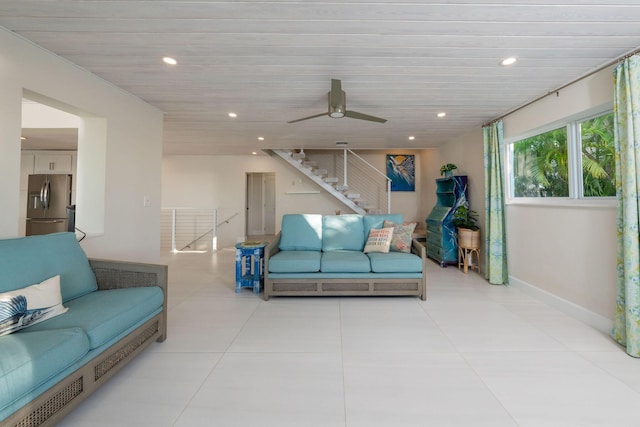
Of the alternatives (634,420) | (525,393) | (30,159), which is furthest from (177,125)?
(634,420)

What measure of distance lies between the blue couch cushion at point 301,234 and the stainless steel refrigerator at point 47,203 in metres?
4.03

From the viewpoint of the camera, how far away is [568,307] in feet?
9.89

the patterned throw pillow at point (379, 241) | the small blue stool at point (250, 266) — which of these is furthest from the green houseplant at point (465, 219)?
the small blue stool at point (250, 266)

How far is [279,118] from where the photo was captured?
14.5 feet

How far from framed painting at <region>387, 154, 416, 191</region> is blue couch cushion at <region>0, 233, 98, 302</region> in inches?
281

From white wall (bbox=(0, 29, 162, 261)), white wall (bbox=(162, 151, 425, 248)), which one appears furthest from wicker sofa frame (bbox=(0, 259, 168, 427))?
white wall (bbox=(162, 151, 425, 248))

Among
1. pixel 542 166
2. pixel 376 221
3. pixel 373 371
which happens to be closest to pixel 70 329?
pixel 373 371

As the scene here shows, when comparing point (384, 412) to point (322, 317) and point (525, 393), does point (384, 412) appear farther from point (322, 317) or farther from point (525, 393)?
point (322, 317)

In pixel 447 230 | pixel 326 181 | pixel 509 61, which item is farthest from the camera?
pixel 326 181

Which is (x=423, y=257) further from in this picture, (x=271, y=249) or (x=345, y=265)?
(x=271, y=249)

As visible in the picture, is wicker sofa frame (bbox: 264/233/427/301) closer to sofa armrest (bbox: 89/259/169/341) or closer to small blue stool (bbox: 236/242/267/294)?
small blue stool (bbox: 236/242/267/294)

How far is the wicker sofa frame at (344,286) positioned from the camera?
3.35 metres

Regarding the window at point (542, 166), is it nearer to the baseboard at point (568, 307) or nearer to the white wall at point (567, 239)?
the white wall at point (567, 239)

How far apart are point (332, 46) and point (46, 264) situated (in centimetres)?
267
